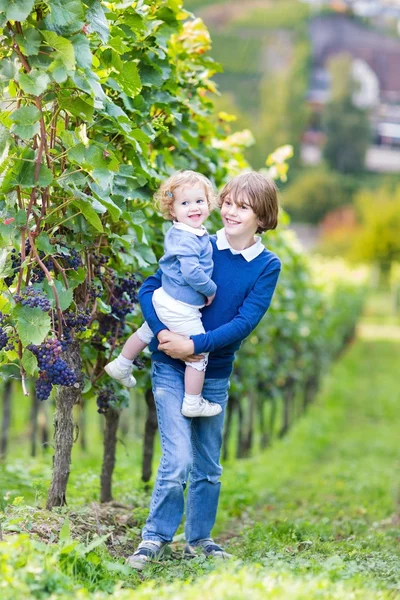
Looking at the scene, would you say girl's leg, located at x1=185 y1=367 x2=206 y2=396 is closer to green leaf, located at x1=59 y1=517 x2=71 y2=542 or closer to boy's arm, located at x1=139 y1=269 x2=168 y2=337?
boy's arm, located at x1=139 y1=269 x2=168 y2=337

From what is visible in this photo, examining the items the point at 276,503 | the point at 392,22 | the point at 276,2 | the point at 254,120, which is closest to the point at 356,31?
the point at 392,22

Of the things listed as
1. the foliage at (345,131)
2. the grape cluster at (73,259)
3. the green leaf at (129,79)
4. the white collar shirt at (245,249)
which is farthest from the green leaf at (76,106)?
the foliage at (345,131)

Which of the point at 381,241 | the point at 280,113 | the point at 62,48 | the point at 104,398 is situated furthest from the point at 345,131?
the point at 62,48

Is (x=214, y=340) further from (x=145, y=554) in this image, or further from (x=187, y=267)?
(x=145, y=554)

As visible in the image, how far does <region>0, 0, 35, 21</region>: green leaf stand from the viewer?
3611 mm

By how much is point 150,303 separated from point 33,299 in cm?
74

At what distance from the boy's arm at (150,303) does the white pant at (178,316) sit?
0.03 metres

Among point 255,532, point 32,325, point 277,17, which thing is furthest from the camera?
point 277,17

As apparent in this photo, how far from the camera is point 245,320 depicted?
4.43 m

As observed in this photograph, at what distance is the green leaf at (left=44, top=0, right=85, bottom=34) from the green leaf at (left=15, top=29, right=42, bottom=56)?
6cm

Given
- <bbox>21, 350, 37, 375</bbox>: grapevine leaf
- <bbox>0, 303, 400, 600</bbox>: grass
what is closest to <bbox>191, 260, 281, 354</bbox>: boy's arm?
<bbox>21, 350, 37, 375</bbox>: grapevine leaf

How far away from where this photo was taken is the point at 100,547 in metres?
4.26

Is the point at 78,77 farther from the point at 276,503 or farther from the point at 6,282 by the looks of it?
the point at 276,503

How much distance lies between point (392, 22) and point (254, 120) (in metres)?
23.1
